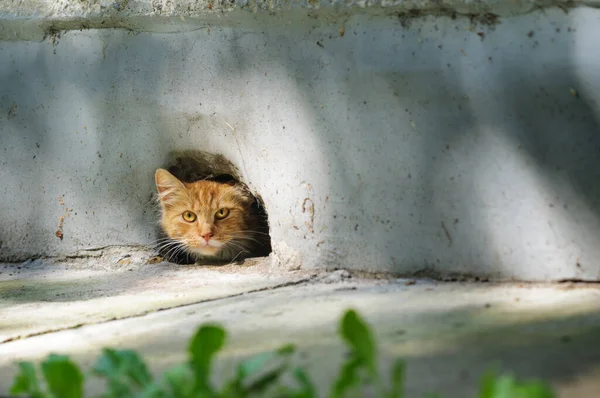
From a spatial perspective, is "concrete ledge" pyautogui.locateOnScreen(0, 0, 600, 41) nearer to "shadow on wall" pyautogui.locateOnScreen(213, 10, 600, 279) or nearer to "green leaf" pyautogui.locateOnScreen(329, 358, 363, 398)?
"shadow on wall" pyautogui.locateOnScreen(213, 10, 600, 279)

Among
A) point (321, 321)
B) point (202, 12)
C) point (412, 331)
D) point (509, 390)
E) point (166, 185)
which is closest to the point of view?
point (509, 390)

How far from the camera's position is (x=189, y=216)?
15.1 feet

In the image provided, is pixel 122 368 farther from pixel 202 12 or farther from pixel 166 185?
pixel 166 185

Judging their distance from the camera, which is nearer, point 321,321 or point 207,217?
point 321,321

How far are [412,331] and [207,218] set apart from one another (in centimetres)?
260

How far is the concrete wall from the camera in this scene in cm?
271

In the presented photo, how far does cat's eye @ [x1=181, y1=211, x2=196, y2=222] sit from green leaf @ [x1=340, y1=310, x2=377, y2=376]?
306 cm

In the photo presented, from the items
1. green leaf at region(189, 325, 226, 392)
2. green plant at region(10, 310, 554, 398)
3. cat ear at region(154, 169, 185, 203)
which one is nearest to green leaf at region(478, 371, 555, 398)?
green plant at region(10, 310, 554, 398)

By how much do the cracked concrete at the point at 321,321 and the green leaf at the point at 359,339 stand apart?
15 cm

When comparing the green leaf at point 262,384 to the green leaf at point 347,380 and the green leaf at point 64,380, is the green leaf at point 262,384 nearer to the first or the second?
the green leaf at point 347,380

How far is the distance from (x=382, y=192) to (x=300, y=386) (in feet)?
5.01

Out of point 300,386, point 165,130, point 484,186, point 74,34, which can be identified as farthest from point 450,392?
point 74,34

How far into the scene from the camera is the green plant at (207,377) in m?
1.57

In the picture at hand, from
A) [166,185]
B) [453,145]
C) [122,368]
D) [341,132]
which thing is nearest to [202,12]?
[341,132]
